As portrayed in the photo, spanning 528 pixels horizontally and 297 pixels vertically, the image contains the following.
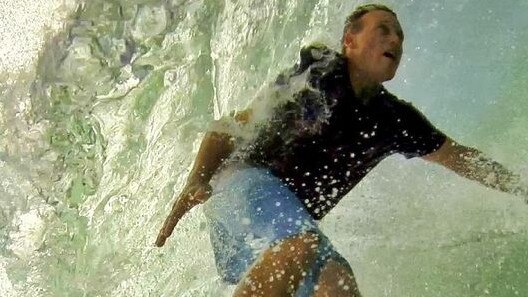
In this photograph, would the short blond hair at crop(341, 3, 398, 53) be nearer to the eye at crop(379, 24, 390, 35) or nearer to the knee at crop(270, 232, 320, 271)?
the eye at crop(379, 24, 390, 35)

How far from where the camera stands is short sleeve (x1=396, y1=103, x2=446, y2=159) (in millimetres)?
1491

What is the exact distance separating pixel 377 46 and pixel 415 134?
16 centimetres

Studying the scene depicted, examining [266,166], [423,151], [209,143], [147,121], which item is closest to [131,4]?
[147,121]

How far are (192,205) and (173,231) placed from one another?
10 centimetres

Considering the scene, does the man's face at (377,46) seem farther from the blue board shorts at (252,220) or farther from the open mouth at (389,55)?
the blue board shorts at (252,220)

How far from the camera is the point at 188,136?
1650 millimetres

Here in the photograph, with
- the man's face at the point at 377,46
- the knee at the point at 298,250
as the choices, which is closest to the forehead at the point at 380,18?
the man's face at the point at 377,46

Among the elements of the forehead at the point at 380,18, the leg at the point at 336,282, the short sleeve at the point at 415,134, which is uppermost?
the forehead at the point at 380,18

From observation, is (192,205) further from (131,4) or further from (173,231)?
(131,4)

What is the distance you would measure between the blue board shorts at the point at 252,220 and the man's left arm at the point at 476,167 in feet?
0.81

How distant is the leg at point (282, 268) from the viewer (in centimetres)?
137

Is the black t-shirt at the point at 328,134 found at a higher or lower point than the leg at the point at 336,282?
higher

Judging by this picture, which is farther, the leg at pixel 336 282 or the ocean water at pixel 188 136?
the ocean water at pixel 188 136

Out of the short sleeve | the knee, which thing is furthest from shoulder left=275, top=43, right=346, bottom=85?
the knee
